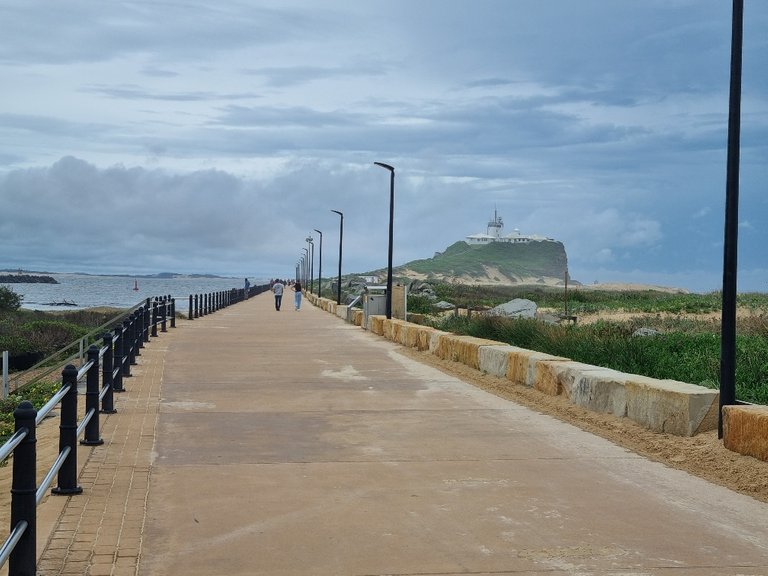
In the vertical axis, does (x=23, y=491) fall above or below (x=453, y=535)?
above

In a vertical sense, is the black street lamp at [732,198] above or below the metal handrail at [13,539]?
above

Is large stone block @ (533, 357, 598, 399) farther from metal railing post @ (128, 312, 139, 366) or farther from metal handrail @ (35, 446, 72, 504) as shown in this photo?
metal handrail @ (35, 446, 72, 504)

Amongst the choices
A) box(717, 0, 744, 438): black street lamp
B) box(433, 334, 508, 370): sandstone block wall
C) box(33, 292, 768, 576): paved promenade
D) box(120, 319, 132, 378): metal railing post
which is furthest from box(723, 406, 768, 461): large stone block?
box(120, 319, 132, 378): metal railing post

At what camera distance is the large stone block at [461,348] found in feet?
57.0

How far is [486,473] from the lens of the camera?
8.28 meters

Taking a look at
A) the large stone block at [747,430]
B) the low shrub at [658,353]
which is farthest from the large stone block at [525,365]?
the large stone block at [747,430]

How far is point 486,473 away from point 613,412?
11.2 ft

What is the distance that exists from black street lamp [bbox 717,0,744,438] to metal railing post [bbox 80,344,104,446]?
5.85m

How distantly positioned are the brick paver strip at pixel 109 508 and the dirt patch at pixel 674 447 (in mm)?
4718

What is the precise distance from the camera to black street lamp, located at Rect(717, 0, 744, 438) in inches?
372

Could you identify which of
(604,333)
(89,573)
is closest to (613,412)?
(89,573)

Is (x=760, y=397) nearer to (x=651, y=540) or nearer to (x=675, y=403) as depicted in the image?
(x=675, y=403)

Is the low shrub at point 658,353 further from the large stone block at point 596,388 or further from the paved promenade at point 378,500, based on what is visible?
the paved promenade at point 378,500

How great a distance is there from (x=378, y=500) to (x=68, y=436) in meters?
2.28
